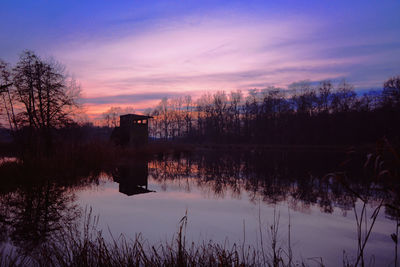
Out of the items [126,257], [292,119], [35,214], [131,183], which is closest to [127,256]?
[126,257]

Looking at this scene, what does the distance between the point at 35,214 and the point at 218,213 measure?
15.9 ft

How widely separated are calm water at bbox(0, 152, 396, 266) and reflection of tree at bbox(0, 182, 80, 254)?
0.02 metres

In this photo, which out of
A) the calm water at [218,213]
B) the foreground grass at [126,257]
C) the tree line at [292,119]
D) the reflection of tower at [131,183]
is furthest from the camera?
the tree line at [292,119]

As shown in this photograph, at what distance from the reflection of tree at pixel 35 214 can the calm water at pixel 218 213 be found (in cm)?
2

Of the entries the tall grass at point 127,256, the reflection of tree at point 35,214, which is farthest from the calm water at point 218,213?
the tall grass at point 127,256

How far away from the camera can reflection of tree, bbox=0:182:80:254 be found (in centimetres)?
524

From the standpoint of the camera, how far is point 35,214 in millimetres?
6770

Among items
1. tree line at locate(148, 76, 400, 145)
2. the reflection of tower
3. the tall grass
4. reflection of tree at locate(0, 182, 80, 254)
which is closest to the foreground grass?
the tall grass

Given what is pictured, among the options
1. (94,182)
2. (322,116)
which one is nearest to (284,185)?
(94,182)

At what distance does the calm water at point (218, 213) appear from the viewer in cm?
518

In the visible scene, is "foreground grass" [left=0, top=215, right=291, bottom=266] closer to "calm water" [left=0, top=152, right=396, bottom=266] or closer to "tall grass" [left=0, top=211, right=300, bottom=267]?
"tall grass" [left=0, top=211, right=300, bottom=267]

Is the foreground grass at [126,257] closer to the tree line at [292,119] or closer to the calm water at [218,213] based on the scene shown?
the calm water at [218,213]

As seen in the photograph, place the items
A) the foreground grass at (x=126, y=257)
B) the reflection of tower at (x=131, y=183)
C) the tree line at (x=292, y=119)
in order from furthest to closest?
the tree line at (x=292, y=119) < the reflection of tower at (x=131, y=183) < the foreground grass at (x=126, y=257)

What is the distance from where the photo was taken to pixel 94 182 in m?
11.9
